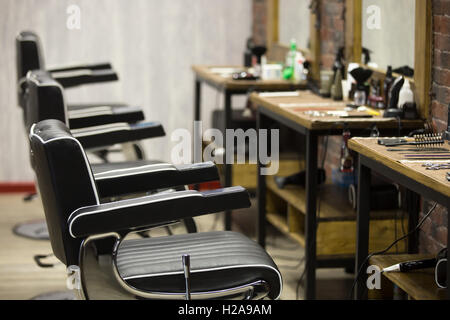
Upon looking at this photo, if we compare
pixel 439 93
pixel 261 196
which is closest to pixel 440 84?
pixel 439 93

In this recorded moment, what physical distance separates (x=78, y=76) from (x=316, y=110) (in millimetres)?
1894

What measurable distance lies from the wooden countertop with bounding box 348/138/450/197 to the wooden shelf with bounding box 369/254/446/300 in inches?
15.7

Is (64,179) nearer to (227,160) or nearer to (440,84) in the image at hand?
(440,84)

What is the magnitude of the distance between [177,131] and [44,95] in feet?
9.96

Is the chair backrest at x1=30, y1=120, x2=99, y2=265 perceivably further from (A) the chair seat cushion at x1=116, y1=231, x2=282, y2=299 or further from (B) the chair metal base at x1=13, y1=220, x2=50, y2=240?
(B) the chair metal base at x1=13, y1=220, x2=50, y2=240

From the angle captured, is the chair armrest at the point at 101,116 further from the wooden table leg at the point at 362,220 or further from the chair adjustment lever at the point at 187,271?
the chair adjustment lever at the point at 187,271

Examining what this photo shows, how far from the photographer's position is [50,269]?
4328mm

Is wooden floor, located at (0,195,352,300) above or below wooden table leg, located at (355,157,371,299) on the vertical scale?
below

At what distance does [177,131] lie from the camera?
633 cm

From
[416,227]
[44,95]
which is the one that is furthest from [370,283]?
[44,95]

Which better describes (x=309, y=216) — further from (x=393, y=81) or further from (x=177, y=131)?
(x=177, y=131)

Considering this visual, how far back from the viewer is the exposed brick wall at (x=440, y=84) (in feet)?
10.6

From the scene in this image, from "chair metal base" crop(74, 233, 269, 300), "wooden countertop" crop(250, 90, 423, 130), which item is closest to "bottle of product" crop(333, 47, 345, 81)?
"wooden countertop" crop(250, 90, 423, 130)

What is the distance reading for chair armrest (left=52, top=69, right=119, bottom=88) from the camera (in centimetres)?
498
